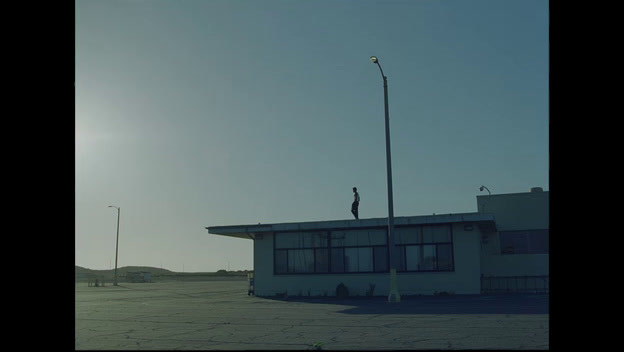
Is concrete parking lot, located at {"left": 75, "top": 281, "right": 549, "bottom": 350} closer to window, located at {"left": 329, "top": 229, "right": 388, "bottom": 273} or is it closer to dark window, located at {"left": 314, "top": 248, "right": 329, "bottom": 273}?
window, located at {"left": 329, "top": 229, "right": 388, "bottom": 273}

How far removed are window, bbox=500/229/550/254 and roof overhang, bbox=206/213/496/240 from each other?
182 cm

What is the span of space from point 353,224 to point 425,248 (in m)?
3.78

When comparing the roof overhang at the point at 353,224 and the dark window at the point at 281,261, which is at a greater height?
the roof overhang at the point at 353,224

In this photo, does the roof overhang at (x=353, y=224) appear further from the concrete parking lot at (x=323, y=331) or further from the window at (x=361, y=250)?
the concrete parking lot at (x=323, y=331)

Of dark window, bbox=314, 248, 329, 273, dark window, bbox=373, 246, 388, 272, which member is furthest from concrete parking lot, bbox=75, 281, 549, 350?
dark window, bbox=314, 248, 329, 273

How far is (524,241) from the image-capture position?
34156mm

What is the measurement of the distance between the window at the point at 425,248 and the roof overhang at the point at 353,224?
63 centimetres

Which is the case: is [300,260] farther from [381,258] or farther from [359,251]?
[381,258]

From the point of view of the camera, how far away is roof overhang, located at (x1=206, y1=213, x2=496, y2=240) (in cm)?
2777

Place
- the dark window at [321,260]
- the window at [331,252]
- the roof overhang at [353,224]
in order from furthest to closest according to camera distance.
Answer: the dark window at [321,260] → the window at [331,252] → the roof overhang at [353,224]

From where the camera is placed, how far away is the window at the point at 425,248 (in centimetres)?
2873

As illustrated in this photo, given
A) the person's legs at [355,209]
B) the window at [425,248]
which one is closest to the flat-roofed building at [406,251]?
the window at [425,248]
